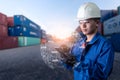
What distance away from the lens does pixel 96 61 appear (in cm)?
196

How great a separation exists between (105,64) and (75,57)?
1.48 feet

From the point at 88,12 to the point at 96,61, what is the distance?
0.59 meters

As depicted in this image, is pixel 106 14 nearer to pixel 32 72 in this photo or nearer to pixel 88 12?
pixel 32 72

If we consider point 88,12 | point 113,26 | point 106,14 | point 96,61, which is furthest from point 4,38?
point 96,61

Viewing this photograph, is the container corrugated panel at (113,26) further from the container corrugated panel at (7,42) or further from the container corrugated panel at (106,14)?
the container corrugated panel at (7,42)

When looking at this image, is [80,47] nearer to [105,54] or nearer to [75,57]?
[75,57]

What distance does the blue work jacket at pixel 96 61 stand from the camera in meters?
1.85

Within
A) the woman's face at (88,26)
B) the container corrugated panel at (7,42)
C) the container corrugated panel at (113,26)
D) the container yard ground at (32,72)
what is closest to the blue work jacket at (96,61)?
the woman's face at (88,26)

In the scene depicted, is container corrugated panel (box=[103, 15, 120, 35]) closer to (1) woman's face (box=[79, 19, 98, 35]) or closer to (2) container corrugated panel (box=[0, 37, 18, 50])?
(2) container corrugated panel (box=[0, 37, 18, 50])

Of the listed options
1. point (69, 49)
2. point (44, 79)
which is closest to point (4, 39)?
point (44, 79)

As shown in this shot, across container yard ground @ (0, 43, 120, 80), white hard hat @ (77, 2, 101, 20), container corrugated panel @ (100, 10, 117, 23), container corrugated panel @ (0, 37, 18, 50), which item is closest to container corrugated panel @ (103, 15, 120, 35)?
container corrugated panel @ (100, 10, 117, 23)

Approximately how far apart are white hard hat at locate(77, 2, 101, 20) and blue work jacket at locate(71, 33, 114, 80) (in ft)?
0.85

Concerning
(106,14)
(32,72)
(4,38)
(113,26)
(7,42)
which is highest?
(106,14)

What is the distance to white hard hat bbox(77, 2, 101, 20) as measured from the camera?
7.06 feet
